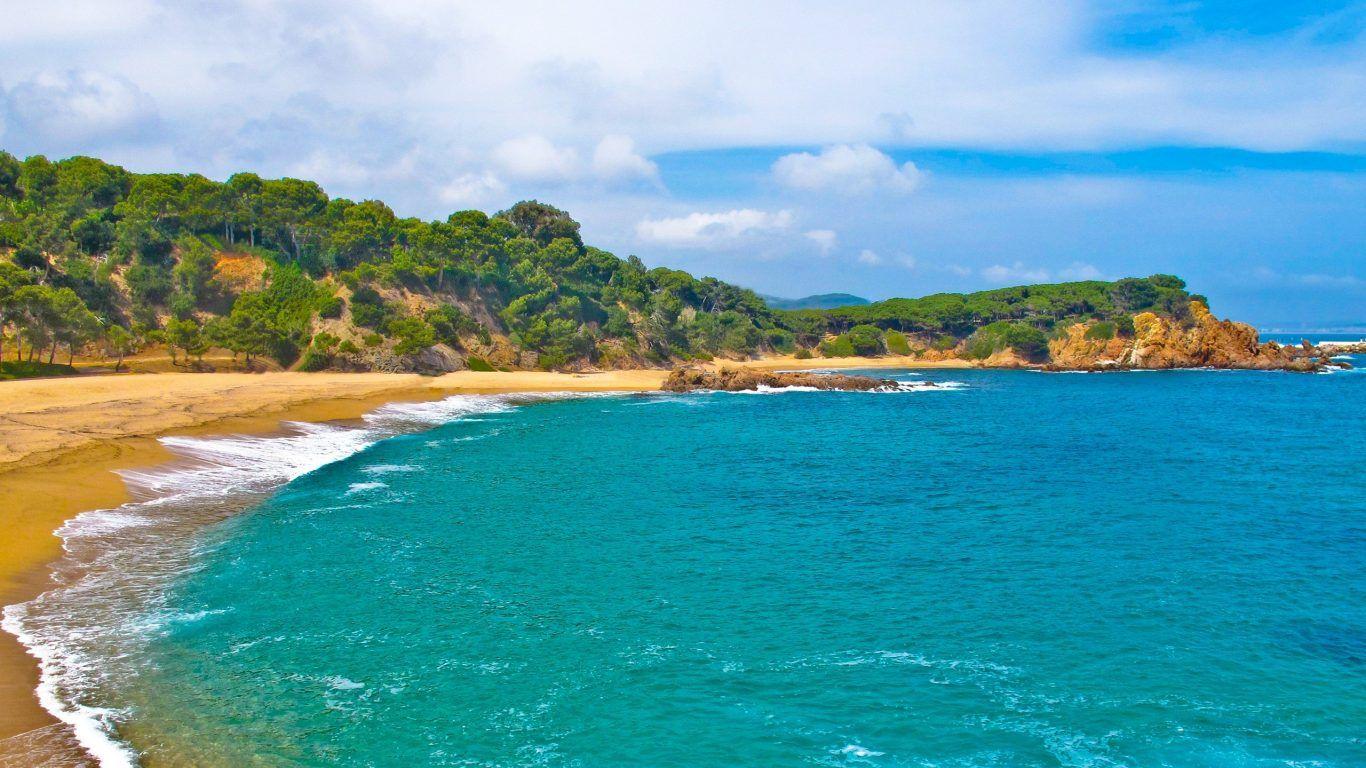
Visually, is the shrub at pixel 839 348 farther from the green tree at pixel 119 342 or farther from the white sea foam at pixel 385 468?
the white sea foam at pixel 385 468

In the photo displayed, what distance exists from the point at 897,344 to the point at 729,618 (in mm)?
119768

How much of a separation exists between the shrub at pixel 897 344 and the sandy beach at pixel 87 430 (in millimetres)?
80385

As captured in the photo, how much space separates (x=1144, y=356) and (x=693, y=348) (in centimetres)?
5599

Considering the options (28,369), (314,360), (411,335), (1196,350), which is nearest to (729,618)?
(28,369)

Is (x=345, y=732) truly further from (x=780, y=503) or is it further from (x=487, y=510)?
(x=780, y=503)

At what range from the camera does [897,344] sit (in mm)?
131250

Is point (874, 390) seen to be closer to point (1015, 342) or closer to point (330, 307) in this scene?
point (330, 307)

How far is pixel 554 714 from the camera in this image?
12.5m

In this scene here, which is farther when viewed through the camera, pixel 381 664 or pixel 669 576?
pixel 669 576

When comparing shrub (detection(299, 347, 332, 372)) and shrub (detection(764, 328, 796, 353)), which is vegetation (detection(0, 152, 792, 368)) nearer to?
shrub (detection(299, 347, 332, 372))

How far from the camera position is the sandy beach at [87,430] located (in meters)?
13.1

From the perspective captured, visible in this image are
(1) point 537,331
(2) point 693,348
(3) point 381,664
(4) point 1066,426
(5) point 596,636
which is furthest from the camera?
(2) point 693,348

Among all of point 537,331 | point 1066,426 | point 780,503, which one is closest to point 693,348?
point 537,331

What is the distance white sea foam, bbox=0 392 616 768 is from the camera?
1241cm
